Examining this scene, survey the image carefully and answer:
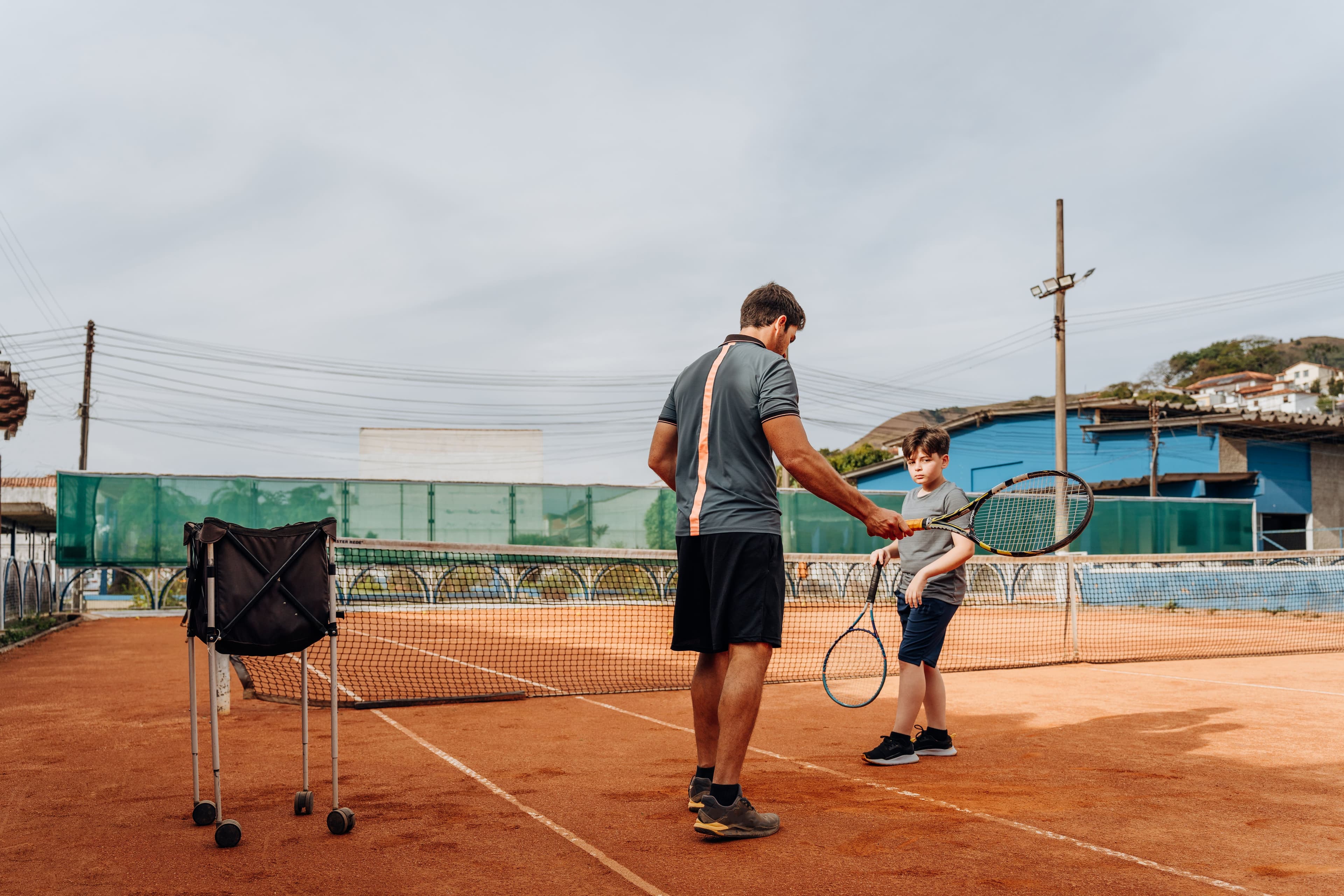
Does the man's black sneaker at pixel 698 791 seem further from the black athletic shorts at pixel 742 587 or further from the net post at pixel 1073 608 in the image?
the net post at pixel 1073 608

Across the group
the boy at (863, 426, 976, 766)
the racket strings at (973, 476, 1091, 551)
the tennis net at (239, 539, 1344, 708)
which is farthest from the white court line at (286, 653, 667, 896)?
the racket strings at (973, 476, 1091, 551)

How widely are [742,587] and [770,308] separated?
Answer: 3.85ft

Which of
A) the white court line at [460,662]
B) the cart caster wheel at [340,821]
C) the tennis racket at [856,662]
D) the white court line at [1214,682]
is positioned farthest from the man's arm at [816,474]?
the white court line at [1214,682]

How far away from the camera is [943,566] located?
509cm

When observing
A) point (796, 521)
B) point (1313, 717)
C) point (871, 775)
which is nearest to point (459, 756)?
point (871, 775)

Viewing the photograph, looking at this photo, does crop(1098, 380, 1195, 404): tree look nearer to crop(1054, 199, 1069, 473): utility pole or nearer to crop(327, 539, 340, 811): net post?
crop(1054, 199, 1069, 473): utility pole

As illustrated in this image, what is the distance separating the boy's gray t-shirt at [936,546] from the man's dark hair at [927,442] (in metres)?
0.18

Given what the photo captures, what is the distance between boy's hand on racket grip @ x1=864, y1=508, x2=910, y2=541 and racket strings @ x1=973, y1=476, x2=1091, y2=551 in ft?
56.1

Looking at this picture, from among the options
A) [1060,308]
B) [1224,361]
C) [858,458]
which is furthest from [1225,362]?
[1060,308]

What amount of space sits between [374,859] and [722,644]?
1455mm

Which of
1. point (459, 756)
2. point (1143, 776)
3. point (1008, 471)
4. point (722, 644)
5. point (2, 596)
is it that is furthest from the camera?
point (1008, 471)

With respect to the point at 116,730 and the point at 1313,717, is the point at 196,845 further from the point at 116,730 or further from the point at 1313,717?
the point at 1313,717

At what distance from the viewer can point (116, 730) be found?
6.40 meters

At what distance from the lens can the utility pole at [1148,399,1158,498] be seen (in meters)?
33.2
